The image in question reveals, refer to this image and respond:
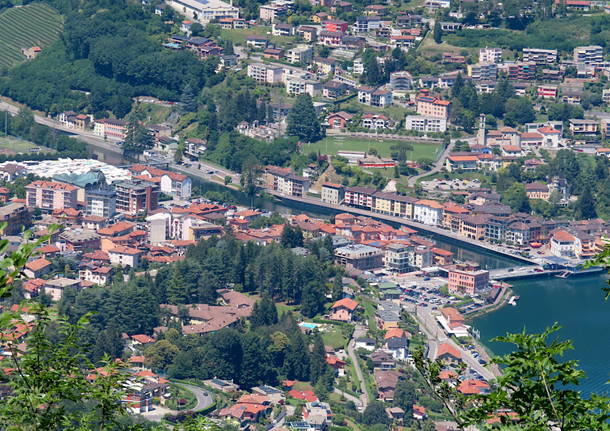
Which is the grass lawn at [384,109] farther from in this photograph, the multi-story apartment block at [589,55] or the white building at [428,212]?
the multi-story apartment block at [589,55]

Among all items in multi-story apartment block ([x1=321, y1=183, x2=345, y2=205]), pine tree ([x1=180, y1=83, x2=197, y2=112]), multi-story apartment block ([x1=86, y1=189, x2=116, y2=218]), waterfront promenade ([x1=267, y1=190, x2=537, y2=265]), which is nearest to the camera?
waterfront promenade ([x1=267, y1=190, x2=537, y2=265])

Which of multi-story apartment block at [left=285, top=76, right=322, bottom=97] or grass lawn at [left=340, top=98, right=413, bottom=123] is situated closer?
grass lawn at [left=340, top=98, right=413, bottom=123]

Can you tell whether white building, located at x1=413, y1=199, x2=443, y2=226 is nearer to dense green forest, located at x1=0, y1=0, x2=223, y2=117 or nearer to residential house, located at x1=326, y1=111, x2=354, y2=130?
residential house, located at x1=326, y1=111, x2=354, y2=130

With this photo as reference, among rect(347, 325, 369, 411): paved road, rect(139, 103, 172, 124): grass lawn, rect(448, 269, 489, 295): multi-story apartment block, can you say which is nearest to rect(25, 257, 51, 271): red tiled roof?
rect(347, 325, 369, 411): paved road

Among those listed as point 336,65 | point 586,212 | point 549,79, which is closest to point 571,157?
point 586,212

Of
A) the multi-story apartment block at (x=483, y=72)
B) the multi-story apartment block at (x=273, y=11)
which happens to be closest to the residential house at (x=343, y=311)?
the multi-story apartment block at (x=483, y=72)

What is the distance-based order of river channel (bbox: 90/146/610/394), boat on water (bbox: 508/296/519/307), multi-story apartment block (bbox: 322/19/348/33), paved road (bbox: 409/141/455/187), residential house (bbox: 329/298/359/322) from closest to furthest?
river channel (bbox: 90/146/610/394), residential house (bbox: 329/298/359/322), boat on water (bbox: 508/296/519/307), paved road (bbox: 409/141/455/187), multi-story apartment block (bbox: 322/19/348/33)
